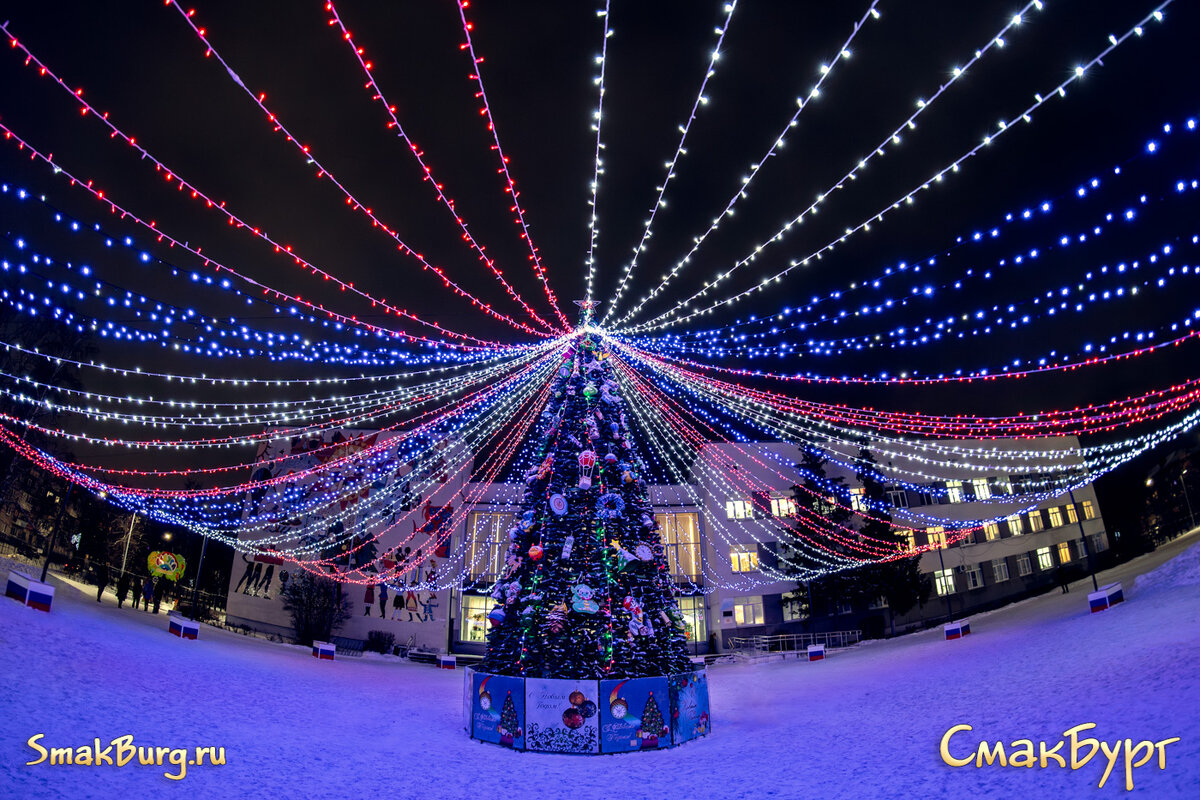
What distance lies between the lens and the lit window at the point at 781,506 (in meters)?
29.5

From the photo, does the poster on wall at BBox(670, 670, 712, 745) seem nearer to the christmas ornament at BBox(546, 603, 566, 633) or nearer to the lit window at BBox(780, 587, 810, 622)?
the christmas ornament at BBox(546, 603, 566, 633)

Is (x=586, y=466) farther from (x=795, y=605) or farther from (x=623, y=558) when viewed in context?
(x=795, y=605)

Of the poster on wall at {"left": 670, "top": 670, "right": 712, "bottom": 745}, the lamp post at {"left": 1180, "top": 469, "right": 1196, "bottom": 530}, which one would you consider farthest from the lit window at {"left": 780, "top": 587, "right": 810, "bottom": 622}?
the lamp post at {"left": 1180, "top": 469, "right": 1196, "bottom": 530}

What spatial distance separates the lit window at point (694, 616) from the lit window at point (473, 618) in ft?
31.0

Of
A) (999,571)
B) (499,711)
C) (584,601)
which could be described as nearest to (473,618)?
(499,711)

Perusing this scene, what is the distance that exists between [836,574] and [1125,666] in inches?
724

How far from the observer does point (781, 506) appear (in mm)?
30094

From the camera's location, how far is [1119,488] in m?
37.4

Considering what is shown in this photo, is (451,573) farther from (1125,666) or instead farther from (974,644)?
(1125,666)

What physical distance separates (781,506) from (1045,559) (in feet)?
45.7

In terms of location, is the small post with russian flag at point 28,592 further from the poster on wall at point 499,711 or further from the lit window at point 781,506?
the lit window at point 781,506

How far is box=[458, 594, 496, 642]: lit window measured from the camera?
28906 millimetres

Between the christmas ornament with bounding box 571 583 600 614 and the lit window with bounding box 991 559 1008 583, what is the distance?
2850 cm

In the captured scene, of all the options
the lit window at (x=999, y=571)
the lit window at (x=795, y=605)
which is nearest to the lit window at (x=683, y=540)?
the lit window at (x=795, y=605)
